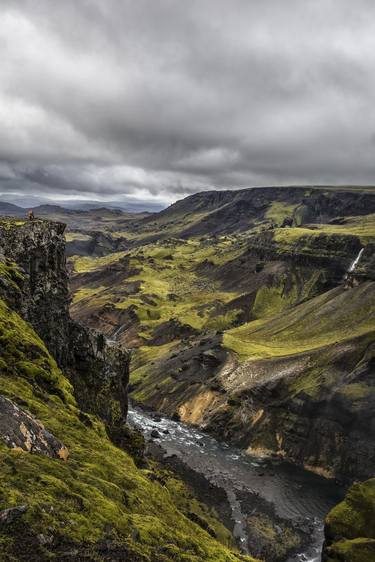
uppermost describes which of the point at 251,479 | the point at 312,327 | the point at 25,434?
the point at 25,434

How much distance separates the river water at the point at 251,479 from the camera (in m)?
76.8

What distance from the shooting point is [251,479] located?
3642 inches

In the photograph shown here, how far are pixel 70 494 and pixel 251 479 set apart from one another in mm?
72805

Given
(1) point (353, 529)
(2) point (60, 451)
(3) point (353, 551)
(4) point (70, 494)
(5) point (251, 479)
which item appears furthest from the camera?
(5) point (251, 479)

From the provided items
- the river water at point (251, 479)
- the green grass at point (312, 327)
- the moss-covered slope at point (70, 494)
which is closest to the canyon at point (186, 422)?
the moss-covered slope at point (70, 494)

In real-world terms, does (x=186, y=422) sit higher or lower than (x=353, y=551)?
lower

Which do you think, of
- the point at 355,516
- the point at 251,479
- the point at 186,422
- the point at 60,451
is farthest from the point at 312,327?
the point at 60,451

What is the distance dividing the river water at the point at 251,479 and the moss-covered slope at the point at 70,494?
1484 inches

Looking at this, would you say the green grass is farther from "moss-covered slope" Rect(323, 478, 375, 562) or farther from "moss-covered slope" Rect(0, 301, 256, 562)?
"moss-covered slope" Rect(0, 301, 256, 562)

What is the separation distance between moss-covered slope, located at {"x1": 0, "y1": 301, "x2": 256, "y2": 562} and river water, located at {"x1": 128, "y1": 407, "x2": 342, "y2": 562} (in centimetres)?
3770

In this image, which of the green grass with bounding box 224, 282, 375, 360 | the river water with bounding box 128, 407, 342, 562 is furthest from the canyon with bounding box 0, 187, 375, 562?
the green grass with bounding box 224, 282, 375, 360

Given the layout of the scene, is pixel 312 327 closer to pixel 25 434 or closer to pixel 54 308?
pixel 54 308

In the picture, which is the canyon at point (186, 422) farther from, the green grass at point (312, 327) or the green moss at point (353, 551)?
the green grass at point (312, 327)

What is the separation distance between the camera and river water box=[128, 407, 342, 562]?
76.8m
